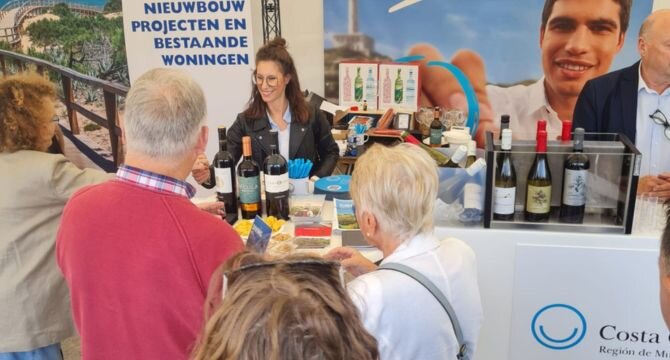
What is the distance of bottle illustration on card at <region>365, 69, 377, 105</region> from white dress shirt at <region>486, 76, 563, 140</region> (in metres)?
0.86

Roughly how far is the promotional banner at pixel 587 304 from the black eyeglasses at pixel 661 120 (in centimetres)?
107

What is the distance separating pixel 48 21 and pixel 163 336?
414 cm

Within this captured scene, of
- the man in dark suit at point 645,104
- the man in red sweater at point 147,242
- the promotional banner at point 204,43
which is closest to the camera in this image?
the man in red sweater at point 147,242

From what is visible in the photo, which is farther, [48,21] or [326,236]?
[48,21]

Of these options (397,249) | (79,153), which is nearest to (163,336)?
(397,249)

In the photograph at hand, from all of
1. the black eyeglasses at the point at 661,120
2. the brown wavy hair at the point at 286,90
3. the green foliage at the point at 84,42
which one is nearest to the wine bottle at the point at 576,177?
the black eyeglasses at the point at 661,120

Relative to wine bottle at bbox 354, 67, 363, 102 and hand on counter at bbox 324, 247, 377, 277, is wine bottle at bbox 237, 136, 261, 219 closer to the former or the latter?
hand on counter at bbox 324, 247, 377, 277

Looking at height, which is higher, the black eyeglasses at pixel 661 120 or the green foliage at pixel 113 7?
the green foliage at pixel 113 7

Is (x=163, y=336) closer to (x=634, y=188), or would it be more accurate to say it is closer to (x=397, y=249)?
(x=397, y=249)

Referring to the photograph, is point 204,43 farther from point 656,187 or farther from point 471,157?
point 656,187

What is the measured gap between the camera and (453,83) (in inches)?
175

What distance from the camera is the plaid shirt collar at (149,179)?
1.35m

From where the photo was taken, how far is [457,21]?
14.2ft

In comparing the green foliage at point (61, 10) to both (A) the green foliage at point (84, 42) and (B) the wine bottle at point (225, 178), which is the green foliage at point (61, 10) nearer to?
(A) the green foliage at point (84, 42)
